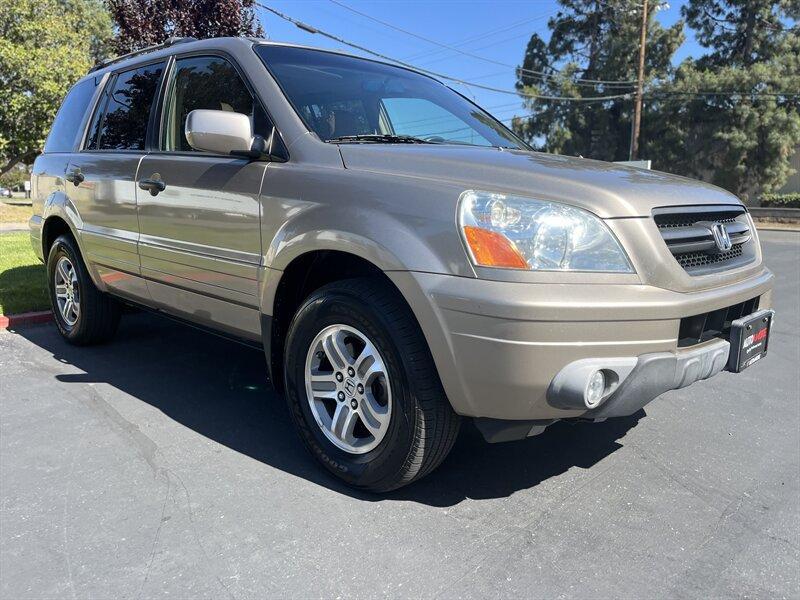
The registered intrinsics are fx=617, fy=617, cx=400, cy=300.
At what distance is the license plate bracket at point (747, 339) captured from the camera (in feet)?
8.43

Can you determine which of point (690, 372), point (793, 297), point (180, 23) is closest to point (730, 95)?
point (793, 297)

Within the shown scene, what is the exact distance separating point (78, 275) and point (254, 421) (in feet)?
6.97

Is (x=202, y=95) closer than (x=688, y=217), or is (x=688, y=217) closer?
(x=688, y=217)

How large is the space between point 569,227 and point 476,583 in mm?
1285

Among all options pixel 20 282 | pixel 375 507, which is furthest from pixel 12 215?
pixel 375 507

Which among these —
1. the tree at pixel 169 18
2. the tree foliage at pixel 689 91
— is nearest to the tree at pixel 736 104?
the tree foliage at pixel 689 91

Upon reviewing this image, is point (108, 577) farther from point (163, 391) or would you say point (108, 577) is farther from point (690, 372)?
point (690, 372)

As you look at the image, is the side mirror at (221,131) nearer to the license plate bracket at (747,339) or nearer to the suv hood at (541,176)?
the suv hood at (541,176)

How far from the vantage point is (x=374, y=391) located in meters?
2.66

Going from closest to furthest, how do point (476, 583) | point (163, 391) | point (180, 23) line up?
point (476, 583) < point (163, 391) < point (180, 23)

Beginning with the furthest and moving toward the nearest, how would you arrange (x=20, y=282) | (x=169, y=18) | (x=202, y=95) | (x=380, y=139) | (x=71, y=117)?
1. (x=169, y=18)
2. (x=20, y=282)
3. (x=71, y=117)
4. (x=202, y=95)
5. (x=380, y=139)

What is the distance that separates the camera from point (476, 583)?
212 cm

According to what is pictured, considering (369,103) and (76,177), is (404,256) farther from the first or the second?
(76,177)

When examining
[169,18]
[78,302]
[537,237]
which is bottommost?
[78,302]
